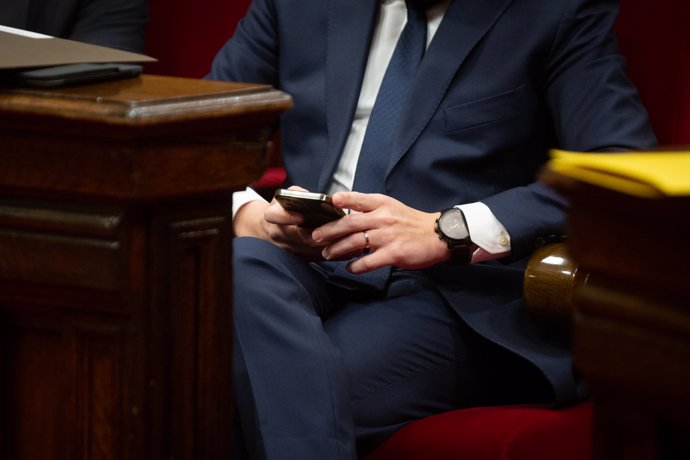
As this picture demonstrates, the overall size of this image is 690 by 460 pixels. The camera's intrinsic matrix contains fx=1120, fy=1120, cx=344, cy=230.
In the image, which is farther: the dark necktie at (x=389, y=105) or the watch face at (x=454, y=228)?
the dark necktie at (x=389, y=105)

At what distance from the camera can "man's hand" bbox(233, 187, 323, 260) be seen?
144 cm

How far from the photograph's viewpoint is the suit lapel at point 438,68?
60.6 inches

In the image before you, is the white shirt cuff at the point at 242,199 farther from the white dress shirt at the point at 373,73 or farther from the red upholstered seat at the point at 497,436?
the red upholstered seat at the point at 497,436

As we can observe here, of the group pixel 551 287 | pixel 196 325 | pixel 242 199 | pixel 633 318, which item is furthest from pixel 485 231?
pixel 633 318

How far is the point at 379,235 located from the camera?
142cm

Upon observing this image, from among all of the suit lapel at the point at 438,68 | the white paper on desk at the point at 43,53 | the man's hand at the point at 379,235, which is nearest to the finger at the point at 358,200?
the man's hand at the point at 379,235

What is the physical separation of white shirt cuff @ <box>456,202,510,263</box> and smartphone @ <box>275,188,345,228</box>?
0.17 meters

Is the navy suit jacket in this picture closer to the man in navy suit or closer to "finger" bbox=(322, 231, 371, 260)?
the man in navy suit

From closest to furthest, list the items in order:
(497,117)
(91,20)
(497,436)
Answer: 1. (497,436)
2. (497,117)
3. (91,20)

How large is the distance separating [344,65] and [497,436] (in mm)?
603

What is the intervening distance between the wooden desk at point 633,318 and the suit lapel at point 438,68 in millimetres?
869

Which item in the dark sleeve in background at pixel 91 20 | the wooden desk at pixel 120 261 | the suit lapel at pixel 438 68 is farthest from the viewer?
the dark sleeve in background at pixel 91 20

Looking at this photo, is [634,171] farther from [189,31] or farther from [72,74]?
[189,31]

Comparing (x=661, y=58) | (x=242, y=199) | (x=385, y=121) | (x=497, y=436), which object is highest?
(x=661, y=58)
